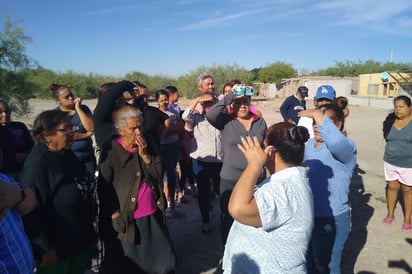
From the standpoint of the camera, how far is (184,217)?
17.3ft

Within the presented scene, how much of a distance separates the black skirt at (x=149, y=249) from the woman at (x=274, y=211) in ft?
2.88

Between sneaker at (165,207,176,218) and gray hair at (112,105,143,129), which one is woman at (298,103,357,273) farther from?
sneaker at (165,207,176,218)

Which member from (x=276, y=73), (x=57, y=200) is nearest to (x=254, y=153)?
(x=57, y=200)

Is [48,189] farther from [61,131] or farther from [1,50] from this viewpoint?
[1,50]

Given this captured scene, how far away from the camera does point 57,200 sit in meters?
2.40

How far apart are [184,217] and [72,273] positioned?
108 inches

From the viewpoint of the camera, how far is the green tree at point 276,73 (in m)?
61.2

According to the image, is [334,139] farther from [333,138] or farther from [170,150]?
[170,150]

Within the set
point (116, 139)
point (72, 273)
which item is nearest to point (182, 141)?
point (116, 139)

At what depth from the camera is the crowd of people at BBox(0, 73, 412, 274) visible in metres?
1.79

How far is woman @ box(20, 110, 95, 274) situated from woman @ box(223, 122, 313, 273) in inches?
50.5

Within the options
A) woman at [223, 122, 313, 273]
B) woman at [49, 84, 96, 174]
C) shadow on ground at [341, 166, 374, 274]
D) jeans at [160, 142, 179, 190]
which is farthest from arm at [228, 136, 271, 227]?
jeans at [160, 142, 179, 190]

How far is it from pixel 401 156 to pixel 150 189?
386 cm

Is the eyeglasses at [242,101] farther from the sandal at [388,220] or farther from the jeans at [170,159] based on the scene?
the sandal at [388,220]
